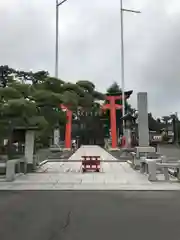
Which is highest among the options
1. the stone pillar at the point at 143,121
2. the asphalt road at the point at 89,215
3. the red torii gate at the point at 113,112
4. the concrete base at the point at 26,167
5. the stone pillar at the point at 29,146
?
the red torii gate at the point at 113,112

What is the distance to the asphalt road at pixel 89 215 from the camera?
643 centimetres

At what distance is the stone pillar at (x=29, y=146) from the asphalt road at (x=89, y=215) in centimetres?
→ 718

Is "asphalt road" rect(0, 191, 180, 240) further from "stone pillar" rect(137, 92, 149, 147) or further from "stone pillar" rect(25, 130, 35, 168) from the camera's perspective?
"stone pillar" rect(137, 92, 149, 147)

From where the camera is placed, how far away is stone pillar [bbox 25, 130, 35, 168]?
19.1 meters

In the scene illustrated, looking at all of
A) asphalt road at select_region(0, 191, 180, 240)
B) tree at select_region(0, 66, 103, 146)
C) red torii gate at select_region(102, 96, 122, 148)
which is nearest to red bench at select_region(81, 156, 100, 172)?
tree at select_region(0, 66, 103, 146)

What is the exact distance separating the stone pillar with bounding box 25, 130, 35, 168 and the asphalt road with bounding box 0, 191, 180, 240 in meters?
7.18

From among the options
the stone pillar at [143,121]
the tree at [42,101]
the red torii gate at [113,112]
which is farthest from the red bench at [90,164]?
the red torii gate at [113,112]

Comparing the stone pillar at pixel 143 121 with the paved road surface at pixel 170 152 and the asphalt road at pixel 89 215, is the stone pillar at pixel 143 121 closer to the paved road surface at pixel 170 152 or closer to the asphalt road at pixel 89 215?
the paved road surface at pixel 170 152

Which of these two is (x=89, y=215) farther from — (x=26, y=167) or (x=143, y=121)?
(x=143, y=121)

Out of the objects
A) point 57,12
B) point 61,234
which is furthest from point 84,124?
point 61,234

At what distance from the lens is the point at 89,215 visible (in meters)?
8.13

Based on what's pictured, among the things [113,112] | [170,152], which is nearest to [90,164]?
[170,152]

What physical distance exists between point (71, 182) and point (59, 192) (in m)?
2.68

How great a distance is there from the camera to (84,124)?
9288cm
